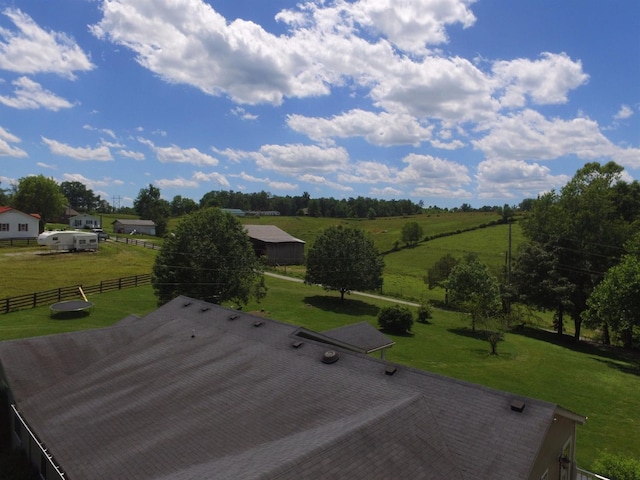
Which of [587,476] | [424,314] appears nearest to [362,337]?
[587,476]

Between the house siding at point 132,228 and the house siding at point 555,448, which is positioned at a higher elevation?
the house siding at point 132,228

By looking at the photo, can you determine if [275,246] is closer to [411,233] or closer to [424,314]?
[424,314]

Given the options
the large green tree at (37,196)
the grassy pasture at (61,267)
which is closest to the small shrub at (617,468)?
the grassy pasture at (61,267)

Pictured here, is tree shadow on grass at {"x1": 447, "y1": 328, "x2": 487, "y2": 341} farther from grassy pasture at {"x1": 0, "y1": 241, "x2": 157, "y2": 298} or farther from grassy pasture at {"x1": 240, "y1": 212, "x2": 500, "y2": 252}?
grassy pasture at {"x1": 240, "y1": 212, "x2": 500, "y2": 252}

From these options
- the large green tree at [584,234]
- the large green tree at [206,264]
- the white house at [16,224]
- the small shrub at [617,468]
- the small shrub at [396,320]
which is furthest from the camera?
the white house at [16,224]

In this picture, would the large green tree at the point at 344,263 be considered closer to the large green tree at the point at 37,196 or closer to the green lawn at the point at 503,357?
the green lawn at the point at 503,357

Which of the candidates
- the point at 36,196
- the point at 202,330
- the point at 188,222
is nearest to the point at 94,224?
the point at 36,196
